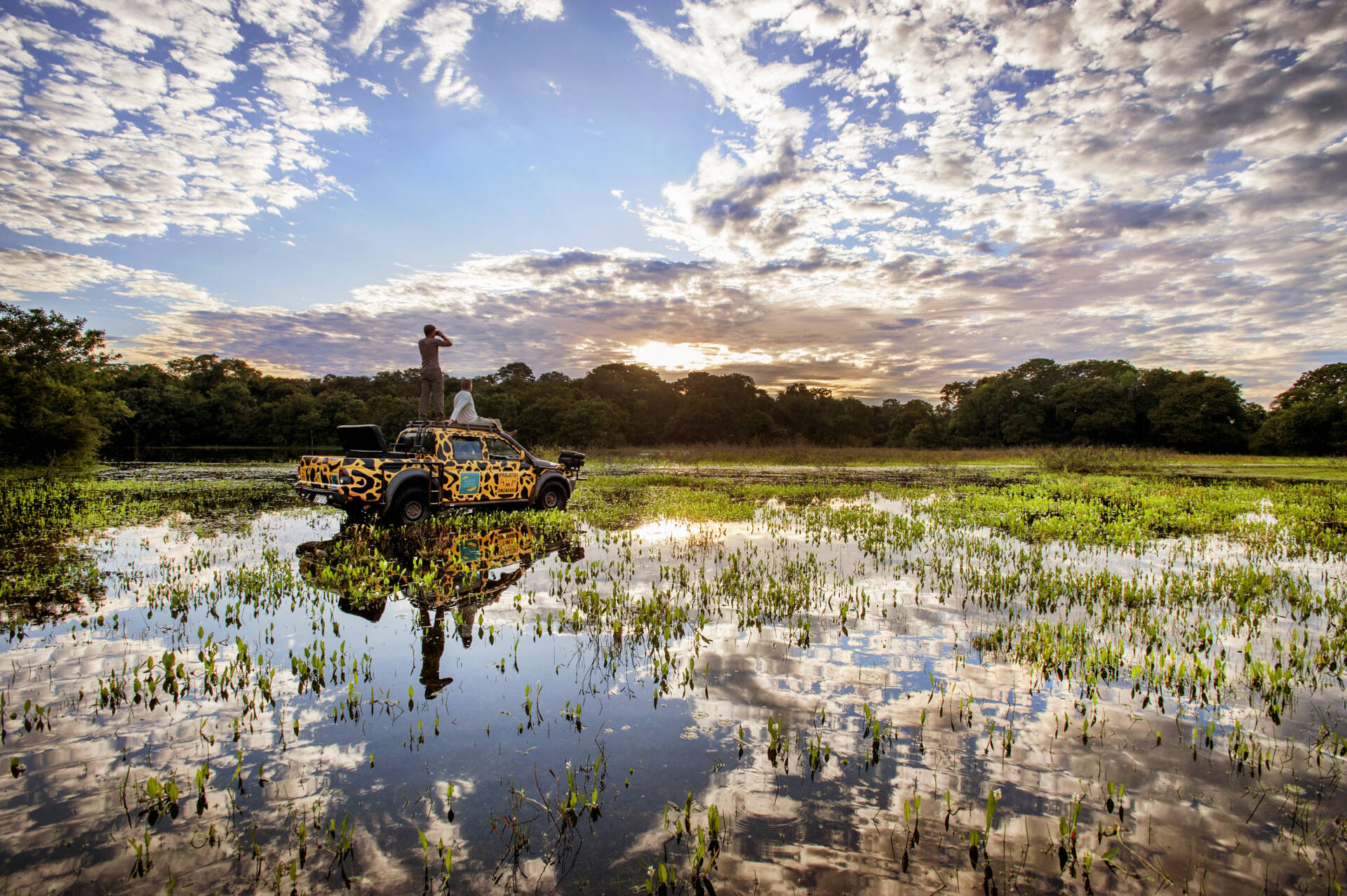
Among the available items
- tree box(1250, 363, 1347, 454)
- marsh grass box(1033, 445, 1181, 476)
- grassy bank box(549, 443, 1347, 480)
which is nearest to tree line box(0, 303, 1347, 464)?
tree box(1250, 363, 1347, 454)

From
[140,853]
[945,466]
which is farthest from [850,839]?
[945,466]

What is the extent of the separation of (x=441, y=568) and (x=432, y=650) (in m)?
3.56

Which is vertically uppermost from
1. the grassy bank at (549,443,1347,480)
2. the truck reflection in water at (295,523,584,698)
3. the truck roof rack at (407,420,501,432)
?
the truck roof rack at (407,420,501,432)

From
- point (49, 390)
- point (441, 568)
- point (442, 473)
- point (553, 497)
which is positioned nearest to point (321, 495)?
point (442, 473)

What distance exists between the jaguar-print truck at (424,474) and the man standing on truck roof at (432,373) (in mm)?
1532

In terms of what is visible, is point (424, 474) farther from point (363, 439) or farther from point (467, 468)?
point (363, 439)

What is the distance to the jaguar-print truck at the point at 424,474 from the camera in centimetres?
1162

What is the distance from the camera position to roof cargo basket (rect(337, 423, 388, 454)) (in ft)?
40.4

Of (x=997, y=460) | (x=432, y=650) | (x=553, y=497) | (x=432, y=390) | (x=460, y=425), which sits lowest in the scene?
(x=432, y=650)

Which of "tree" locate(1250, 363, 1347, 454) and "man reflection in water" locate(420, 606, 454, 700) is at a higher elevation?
"tree" locate(1250, 363, 1347, 454)

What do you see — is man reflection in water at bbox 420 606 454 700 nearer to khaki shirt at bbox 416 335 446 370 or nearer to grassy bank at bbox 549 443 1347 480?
khaki shirt at bbox 416 335 446 370

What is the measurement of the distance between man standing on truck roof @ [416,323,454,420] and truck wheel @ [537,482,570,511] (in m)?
3.06

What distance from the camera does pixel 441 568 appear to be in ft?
30.1

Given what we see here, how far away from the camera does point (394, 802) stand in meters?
3.36
